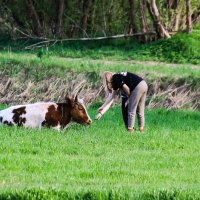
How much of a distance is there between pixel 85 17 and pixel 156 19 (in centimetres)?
420

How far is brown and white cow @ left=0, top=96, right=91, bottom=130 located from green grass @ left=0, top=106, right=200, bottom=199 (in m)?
0.25

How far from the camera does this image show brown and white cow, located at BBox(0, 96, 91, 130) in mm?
18203

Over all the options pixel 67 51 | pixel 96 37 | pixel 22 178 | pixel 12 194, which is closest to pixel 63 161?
pixel 22 178

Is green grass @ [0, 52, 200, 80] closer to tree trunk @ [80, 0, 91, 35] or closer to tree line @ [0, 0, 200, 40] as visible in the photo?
tree line @ [0, 0, 200, 40]

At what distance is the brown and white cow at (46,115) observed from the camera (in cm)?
1820

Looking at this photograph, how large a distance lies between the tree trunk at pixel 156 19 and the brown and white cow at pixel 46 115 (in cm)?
1357

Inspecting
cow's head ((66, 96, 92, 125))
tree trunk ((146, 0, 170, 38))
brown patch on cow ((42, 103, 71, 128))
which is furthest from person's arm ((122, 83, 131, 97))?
tree trunk ((146, 0, 170, 38))

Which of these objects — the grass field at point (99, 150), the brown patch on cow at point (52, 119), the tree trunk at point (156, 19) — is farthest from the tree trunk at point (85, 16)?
the brown patch on cow at point (52, 119)

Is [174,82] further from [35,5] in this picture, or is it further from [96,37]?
[35,5]

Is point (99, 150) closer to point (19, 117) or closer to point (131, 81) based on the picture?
point (131, 81)

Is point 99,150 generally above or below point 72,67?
above

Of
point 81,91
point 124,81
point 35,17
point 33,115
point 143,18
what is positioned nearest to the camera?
point 124,81

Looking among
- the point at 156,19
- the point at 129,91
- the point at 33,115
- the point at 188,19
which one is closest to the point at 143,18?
the point at 156,19

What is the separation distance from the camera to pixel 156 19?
103 feet
